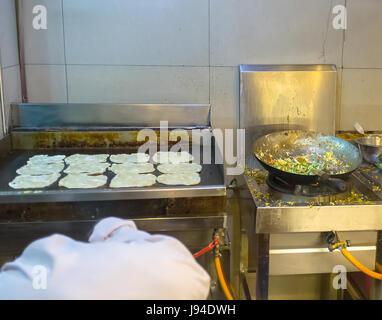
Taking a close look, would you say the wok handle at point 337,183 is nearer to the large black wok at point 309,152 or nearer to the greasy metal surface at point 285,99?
the large black wok at point 309,152

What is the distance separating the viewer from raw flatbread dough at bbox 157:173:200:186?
6.95 ft

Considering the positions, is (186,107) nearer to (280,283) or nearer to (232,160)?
(232,160)

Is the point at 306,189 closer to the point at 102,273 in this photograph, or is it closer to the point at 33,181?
the point at 33,181

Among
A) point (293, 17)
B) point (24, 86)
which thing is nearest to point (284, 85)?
point (293, 17)

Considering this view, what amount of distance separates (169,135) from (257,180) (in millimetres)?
656

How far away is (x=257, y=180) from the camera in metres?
2.49

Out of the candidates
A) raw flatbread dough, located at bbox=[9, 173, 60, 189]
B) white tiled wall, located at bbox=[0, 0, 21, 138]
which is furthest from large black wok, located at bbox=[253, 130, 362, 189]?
white tiled wall, located at bbox=[0, 0, 21, 138]

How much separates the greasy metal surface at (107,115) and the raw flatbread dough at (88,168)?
467 millimetres

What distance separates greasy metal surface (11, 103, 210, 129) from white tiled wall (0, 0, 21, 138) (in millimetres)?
109

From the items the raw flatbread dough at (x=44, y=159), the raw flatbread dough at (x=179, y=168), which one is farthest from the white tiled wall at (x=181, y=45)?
the raw flatbread dough at (x=179, y=168)

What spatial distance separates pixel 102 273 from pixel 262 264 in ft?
4.64

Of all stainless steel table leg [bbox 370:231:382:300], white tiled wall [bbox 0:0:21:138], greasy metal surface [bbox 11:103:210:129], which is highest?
white tiled wall [bbox 0:0:21:138]

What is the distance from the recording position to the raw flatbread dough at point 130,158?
2.48 meters

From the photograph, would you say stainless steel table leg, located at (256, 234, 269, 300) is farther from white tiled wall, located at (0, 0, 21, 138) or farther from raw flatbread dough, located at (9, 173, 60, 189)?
white tiled wall, located at (0, 0, 21, 138)
